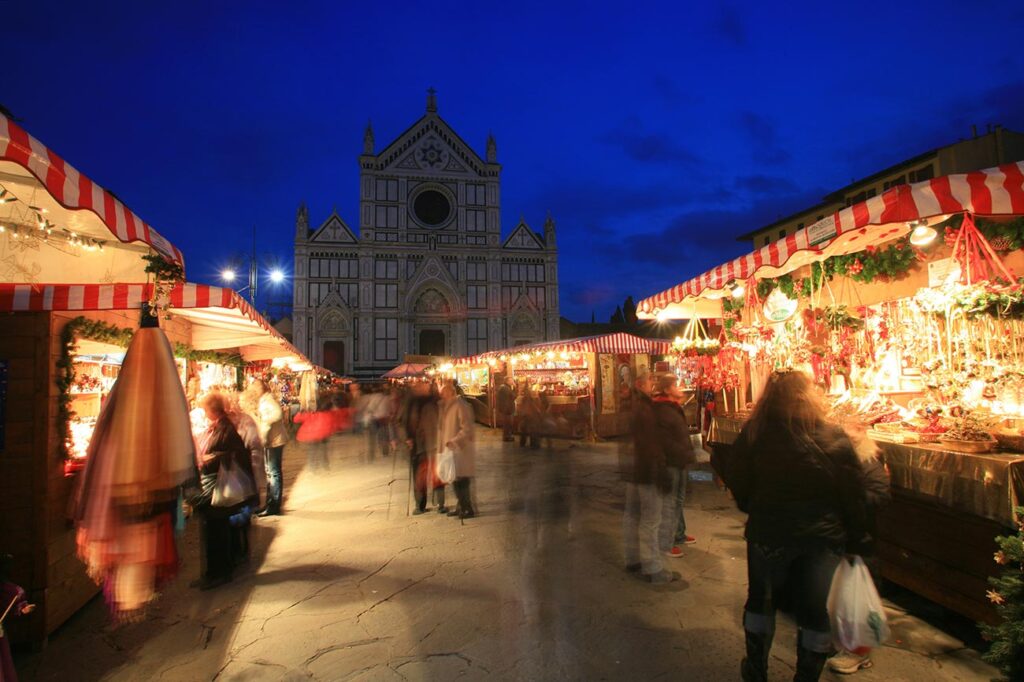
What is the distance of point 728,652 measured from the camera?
347 centimetres

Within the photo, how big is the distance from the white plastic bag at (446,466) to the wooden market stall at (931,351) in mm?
3570

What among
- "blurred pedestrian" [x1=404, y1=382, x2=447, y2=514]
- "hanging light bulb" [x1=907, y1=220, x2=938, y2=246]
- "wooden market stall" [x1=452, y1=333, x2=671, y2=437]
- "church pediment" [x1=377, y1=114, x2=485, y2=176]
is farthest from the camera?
"church pediment" [x1=377, y1=114, x2=485, y2=176]

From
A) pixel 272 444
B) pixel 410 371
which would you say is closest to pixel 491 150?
pixel 410 371

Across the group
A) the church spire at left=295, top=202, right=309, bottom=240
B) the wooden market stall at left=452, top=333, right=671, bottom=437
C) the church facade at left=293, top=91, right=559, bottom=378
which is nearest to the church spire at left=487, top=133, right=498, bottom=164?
the church facade at left=293, top=91, right=559, bottom=378

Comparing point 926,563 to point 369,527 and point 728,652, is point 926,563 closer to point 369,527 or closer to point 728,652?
point 728,652

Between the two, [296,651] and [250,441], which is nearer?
[296,651]

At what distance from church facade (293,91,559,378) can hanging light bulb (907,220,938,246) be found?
113 ft

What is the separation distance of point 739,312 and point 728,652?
6.26 metres

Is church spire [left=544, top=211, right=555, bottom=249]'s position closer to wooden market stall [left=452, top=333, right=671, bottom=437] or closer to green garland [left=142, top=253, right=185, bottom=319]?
wooden market stall [left=452, top=333, right=671, bottom=437]

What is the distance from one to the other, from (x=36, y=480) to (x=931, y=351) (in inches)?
292

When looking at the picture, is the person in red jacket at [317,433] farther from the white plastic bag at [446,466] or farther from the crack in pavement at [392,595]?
the crack in pavement at [392,595]

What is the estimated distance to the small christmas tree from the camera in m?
2.77

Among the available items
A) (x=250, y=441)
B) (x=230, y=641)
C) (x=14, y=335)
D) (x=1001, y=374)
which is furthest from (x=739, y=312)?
(x=14, y=335)

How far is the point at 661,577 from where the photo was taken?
4668 mm
